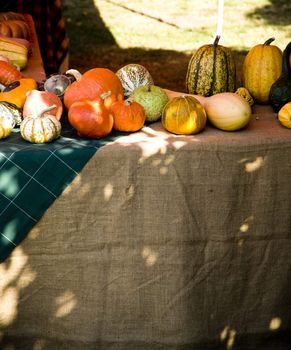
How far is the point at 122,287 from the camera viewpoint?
8.95 ft

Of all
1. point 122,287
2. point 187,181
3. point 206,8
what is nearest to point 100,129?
point 187,181

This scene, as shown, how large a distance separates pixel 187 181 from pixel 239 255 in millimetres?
440

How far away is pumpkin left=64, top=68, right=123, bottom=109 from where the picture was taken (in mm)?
2811

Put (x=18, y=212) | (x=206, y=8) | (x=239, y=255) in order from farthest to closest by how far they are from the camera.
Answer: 1. (x=206, y=8)
2. (x=239, y=255)
3. (x=18, y=212)

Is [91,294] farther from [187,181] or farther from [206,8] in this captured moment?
[206,8]

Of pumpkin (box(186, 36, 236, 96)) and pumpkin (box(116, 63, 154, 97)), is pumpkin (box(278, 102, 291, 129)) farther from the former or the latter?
pumpkin (box(116, 63, 154, 97))

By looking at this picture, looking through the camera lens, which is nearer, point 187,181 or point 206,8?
point 187,181

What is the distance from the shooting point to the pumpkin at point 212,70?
3057 mm

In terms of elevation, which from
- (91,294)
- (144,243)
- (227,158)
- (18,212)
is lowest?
(91,294)

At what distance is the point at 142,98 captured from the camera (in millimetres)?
2865

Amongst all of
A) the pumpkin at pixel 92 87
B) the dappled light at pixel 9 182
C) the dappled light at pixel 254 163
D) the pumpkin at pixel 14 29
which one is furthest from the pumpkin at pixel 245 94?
the pumpkin at pixel 14 29

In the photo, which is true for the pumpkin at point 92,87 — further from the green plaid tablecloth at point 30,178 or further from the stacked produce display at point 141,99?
the green plaid tablecloth at point 30,178

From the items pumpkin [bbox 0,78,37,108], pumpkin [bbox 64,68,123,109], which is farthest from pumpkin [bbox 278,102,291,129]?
pumpkin [bbox 0,78,37,108]

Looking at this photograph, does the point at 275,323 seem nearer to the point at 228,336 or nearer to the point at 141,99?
the point at 228,336
